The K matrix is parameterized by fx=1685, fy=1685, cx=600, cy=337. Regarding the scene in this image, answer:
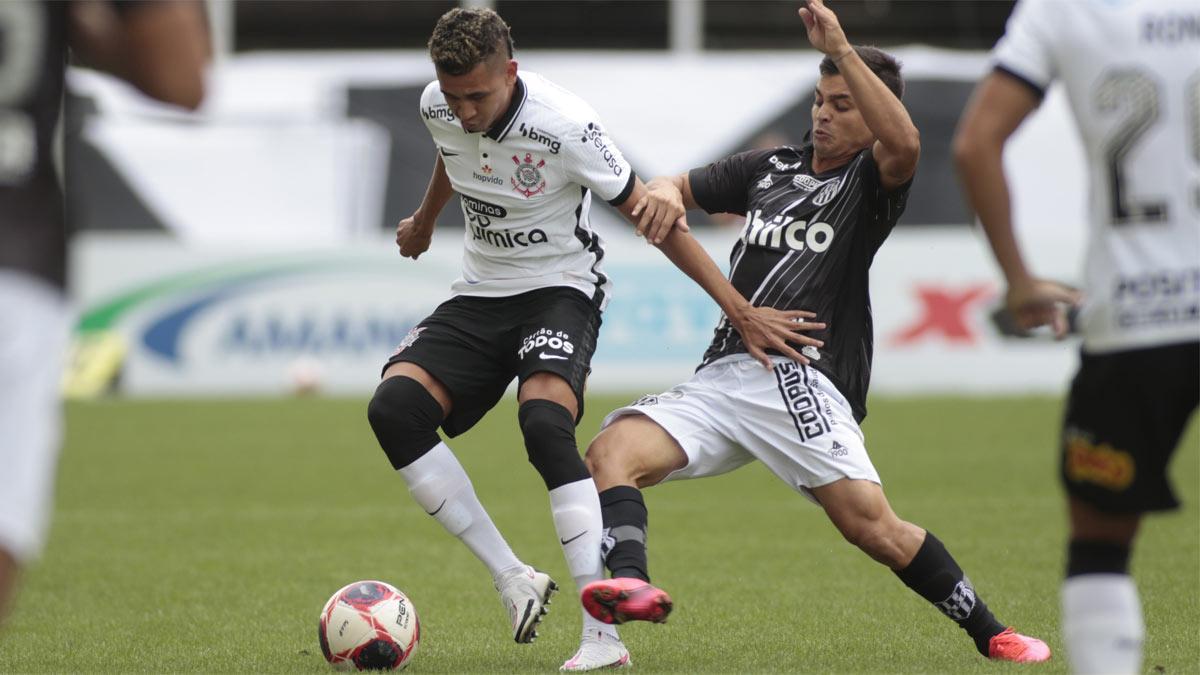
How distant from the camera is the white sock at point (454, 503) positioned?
5770 mm

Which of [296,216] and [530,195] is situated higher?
[530,195]

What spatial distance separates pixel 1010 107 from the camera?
3.75 metres

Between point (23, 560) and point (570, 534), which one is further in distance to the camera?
point (570, 534)

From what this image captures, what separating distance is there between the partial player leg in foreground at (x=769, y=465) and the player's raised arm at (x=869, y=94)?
2.64 ft

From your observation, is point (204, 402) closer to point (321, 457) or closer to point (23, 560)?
point (321, 457)

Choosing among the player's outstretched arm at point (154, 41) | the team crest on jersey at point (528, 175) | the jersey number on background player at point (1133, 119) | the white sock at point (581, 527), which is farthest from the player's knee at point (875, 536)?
the player's outstretched arm at point (154, 41)

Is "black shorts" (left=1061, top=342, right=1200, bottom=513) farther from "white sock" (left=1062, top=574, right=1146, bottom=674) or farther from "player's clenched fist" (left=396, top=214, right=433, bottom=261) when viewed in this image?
"player's clenched fist" (left=396, top=214, right=433, bottom=261)

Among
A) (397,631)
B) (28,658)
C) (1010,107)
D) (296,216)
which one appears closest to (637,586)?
(397,631)

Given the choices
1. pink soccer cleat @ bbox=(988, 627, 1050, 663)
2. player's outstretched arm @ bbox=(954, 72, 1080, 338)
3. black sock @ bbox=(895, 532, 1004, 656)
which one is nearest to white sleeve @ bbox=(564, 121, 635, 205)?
black sock @ bbox=(895, 532, 1004, 656)

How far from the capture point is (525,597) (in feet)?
18.6

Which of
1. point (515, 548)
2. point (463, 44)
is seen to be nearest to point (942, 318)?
point (515, 548)

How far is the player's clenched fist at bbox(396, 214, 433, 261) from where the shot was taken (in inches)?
251

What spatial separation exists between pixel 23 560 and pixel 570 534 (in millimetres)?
2561

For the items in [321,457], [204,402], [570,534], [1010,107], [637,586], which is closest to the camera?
[1010,107]
